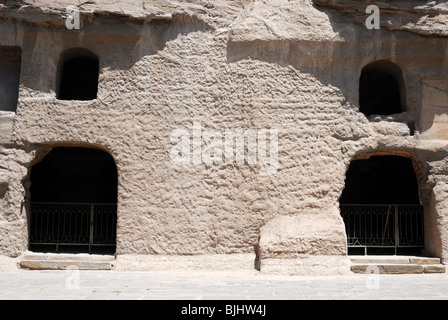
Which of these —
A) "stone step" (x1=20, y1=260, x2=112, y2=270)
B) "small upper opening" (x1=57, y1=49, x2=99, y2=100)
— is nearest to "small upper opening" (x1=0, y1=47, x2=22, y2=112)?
"small upper opening" (x1=57, y1=49, x2=99, y2=100)

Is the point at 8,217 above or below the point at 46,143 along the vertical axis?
below

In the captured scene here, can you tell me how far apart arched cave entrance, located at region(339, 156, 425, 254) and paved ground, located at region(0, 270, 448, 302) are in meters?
2.31

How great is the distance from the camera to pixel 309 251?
8.75m

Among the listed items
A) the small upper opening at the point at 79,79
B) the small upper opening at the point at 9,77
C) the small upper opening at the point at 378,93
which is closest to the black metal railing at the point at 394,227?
the small upper opening at the point at 378,93

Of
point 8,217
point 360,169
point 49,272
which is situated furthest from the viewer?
point 360,169

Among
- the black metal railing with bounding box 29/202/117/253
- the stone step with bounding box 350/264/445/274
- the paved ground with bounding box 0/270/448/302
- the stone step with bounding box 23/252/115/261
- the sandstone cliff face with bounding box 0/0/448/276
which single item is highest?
the sandstone cliff face with bounding box 0/0/448/276

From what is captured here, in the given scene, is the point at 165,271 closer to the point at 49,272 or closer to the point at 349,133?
the point at 49,272

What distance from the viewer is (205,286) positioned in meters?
6.92

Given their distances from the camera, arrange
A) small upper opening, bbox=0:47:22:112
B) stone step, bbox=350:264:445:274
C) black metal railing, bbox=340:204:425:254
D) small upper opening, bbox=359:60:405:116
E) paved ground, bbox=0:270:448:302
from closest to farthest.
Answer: paved ground, bbox=0:270:448:302 < stone step, bbox=350:264:445:274 < small upper opening, bbox=0:47:22:112 < black metal railing, bbox=340:204:425:254 < small upper opening, bbox=359:60:405:116

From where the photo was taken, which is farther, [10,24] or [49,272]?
[10,24]

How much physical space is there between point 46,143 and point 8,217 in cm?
150

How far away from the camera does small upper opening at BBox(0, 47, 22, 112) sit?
392 inches

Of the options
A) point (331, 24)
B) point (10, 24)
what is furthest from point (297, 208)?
point (10, 24)

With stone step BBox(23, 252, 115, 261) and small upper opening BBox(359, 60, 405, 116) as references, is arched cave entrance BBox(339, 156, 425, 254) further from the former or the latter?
stone step BBox(23, 252, 115, 261)
